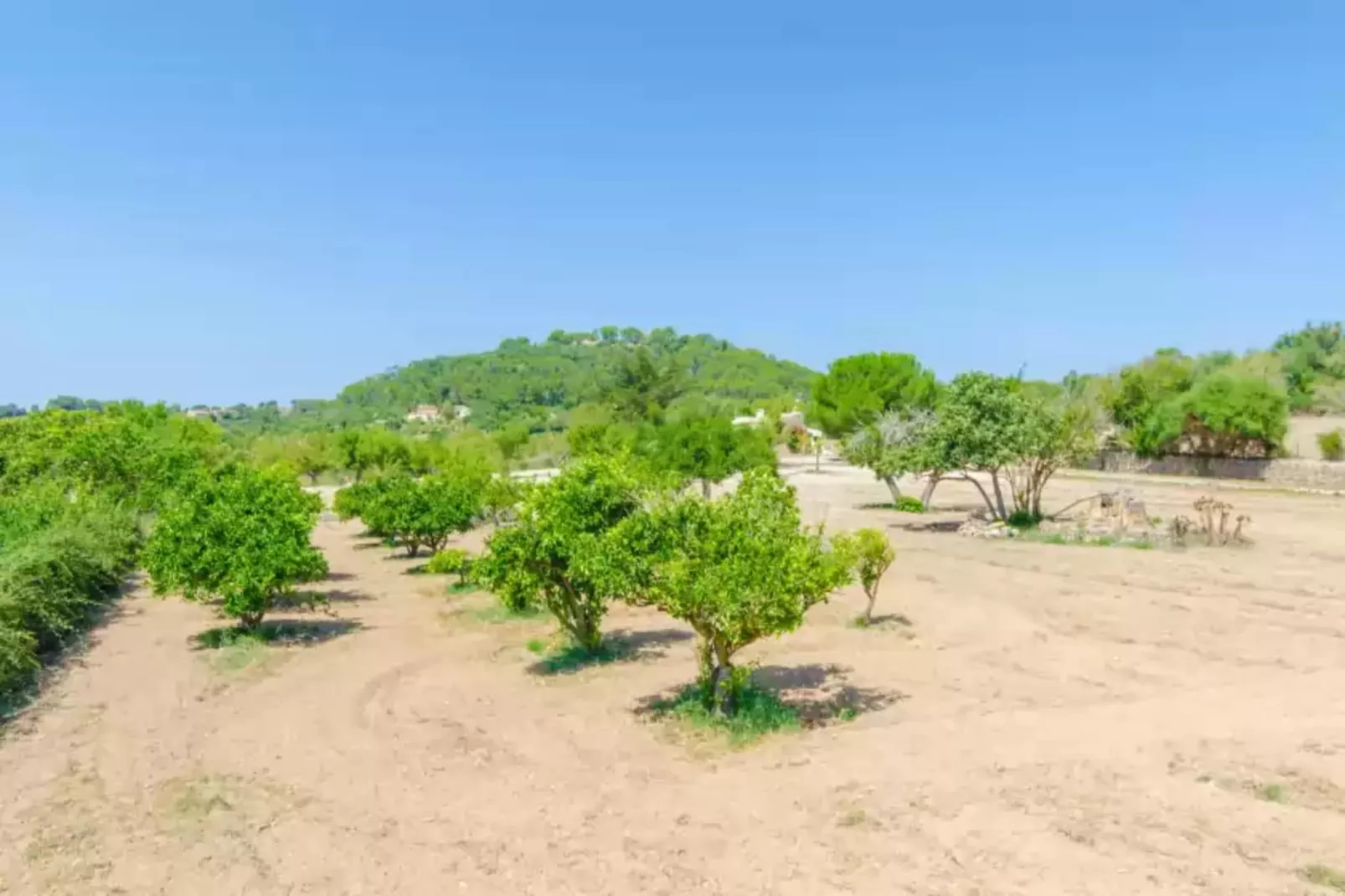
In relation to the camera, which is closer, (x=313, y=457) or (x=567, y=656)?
(x=567, y=656)

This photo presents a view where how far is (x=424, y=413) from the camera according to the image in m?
170

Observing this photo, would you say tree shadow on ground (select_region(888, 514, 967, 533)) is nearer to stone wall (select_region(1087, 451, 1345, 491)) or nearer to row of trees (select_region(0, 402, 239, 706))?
stone wall (select_region(1087, 451, 1345, 491))

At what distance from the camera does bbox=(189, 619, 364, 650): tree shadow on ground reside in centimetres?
1770

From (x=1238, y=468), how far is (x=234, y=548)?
5002cm

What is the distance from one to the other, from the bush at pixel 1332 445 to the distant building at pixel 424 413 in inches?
5119

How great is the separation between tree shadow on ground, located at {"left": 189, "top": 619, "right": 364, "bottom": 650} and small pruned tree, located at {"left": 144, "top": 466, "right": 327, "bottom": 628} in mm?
384

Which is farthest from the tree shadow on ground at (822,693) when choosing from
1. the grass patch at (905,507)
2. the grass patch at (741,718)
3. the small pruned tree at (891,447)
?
the grass patch at (905,507)

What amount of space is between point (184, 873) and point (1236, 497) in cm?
4382

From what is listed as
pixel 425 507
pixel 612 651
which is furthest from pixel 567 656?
pixel 425 507

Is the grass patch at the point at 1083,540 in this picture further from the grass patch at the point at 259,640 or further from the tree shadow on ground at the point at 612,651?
the grass patch at the point at 259,640

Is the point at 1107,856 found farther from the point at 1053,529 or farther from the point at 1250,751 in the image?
the point at 1053,529

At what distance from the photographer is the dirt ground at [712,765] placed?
7883 mm

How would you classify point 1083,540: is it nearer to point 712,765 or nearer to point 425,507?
point 425,507

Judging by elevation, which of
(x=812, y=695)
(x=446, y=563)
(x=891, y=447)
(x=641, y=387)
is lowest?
(x=812, y=695)
